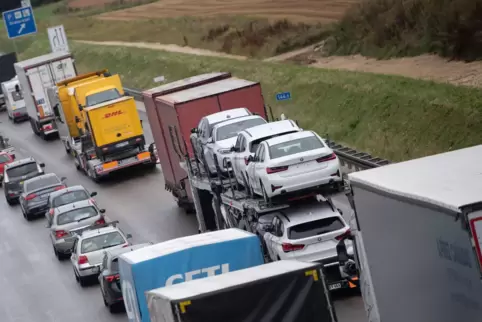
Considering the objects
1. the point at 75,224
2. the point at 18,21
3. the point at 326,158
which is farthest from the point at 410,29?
the point at 326,158

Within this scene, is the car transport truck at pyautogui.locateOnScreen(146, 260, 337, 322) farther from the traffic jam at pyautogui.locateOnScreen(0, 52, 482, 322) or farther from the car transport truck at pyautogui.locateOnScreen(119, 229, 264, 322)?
the car transport truck at pyautogui.locateOnScreen(119, 229, 264, 322)

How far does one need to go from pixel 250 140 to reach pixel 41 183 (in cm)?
1672

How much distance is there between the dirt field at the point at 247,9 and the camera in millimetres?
65250

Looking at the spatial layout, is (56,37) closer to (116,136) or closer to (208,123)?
(116,136)

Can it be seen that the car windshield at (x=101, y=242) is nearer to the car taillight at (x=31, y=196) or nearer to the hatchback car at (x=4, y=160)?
the car taillight at (x=31, y=196)

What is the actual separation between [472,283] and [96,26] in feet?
288

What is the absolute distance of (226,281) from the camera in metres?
12.4

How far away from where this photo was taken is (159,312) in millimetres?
12867

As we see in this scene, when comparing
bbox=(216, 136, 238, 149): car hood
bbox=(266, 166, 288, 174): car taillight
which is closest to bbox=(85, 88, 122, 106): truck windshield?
bbox=(216, 136, 238, 149): car hood

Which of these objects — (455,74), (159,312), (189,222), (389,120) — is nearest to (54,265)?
(189,222)

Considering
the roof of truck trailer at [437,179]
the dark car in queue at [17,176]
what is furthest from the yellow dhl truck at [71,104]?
the roof of truck trailer at [437,179]

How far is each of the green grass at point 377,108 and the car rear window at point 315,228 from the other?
10.3m

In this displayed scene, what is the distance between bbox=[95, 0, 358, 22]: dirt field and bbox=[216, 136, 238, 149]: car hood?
35539 millimetres

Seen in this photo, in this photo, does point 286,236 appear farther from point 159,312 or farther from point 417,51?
point 417,51
